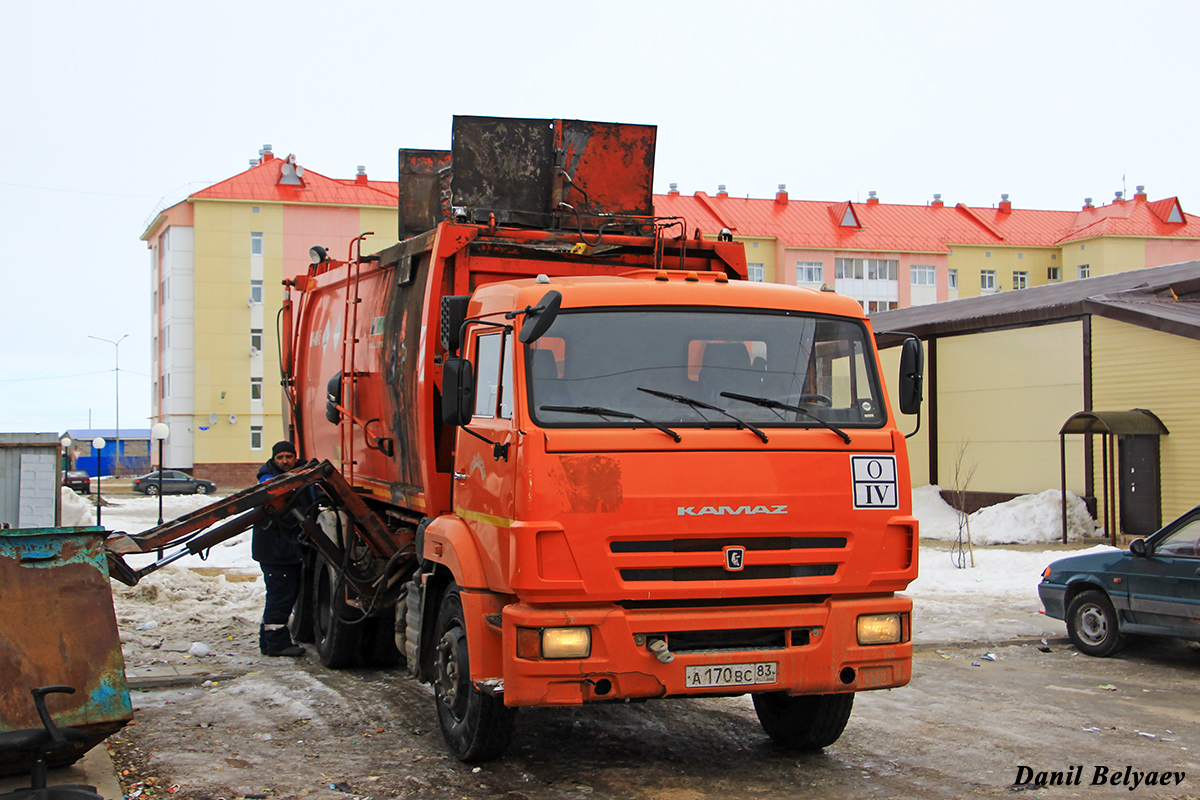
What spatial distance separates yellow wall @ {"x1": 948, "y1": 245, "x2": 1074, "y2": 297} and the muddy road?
61.3 m

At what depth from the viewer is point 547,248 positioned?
297 inches

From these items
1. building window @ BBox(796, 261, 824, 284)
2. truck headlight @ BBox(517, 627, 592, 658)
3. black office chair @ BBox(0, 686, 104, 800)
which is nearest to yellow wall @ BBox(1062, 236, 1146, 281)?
building window @ BBox(796, 261, 824, 284)

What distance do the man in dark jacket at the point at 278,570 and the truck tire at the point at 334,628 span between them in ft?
1.06

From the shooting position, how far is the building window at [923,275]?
65812 millimetres

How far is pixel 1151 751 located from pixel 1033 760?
813 mm

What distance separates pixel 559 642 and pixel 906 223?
217ft

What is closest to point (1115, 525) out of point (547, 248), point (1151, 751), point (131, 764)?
point (1151, 751)

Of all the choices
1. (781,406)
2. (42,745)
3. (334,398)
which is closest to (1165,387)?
(334,398)

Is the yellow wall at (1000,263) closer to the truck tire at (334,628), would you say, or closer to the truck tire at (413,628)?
the truck tire at (334,628)

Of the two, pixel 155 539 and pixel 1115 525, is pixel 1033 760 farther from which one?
pixel 1115 525

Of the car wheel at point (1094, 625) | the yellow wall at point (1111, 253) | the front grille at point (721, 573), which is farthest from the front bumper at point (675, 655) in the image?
the yellow wall at point (1111, 253)

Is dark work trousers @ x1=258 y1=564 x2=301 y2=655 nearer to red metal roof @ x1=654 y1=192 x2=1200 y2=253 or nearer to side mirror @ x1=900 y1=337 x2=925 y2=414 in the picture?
side mirror @ x1=900 y1=337 x2=925 y2=414

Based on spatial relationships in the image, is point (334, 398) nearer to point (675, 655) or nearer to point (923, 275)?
point (675, 655)

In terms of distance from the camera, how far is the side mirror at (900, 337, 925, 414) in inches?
250
